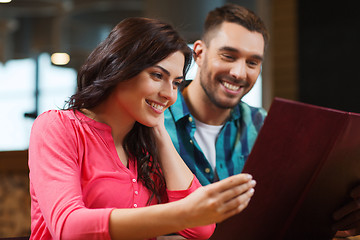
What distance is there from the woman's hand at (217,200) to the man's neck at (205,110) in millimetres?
1076

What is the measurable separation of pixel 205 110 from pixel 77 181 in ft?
3.15

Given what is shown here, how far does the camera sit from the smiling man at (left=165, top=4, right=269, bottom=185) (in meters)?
1.72

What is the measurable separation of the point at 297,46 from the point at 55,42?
13.1ft

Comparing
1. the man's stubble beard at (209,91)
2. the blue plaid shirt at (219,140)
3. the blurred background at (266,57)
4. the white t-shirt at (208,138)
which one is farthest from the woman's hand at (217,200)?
the blurred background at (266,57)

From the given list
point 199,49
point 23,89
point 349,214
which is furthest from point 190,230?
point 23,89

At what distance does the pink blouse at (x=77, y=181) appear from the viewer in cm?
87

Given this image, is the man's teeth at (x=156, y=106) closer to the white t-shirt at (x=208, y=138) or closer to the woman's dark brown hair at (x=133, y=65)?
the woman's dark brown hair at (x=133, y=65)

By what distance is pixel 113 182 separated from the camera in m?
1.09

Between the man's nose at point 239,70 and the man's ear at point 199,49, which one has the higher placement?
the man's ear at point 199,49

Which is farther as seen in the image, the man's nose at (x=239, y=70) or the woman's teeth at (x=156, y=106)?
the man's nose at (x=239, y=70)

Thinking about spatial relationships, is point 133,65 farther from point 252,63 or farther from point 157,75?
point 252,63

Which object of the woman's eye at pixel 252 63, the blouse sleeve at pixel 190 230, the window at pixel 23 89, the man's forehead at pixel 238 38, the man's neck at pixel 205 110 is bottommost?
the window at pixel 23 89

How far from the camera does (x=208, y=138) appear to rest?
1.80m

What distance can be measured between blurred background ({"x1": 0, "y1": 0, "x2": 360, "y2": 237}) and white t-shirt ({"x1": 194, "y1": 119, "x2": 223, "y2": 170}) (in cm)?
75
